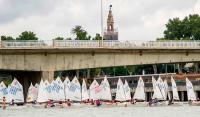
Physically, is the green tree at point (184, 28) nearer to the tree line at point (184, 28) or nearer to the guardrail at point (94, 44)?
the tree line at point (184, 28)

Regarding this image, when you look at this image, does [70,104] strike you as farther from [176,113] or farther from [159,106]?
[176,113]

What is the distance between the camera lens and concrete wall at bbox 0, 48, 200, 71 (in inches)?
3976

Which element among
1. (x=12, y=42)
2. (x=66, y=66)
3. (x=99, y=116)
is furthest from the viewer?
(x=66, y=66)

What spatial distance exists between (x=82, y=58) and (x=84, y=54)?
0.65 m

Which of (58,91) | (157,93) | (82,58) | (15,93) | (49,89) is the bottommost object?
(157,93)

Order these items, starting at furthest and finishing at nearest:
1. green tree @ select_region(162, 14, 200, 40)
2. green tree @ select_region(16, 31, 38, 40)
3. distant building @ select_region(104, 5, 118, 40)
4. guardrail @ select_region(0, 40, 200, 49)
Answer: green tree @ select_region(16, 31, 38, 40)
green tree @ select_region(162, 14, 200, 40)
distant building @ select_region(104, 5, 118, 40)
guardrail @ select_region(0, 40, 200, 49)

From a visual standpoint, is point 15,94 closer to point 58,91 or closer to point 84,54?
point 58,91

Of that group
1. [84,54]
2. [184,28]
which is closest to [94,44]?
[84,54]

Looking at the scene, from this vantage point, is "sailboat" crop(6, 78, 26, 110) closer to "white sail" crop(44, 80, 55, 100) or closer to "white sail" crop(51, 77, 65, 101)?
"white sail" crop(44, 80, 55, 100)

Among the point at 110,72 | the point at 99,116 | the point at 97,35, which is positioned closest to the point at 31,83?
the point at 99,116

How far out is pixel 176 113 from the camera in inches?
3302

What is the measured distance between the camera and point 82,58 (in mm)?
105500

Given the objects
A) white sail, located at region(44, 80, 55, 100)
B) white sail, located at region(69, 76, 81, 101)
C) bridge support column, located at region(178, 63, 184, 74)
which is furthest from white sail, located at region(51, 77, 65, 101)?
bridge support column, located at region(178, 63, 184, 74)

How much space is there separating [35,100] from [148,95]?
36108 millimetres
